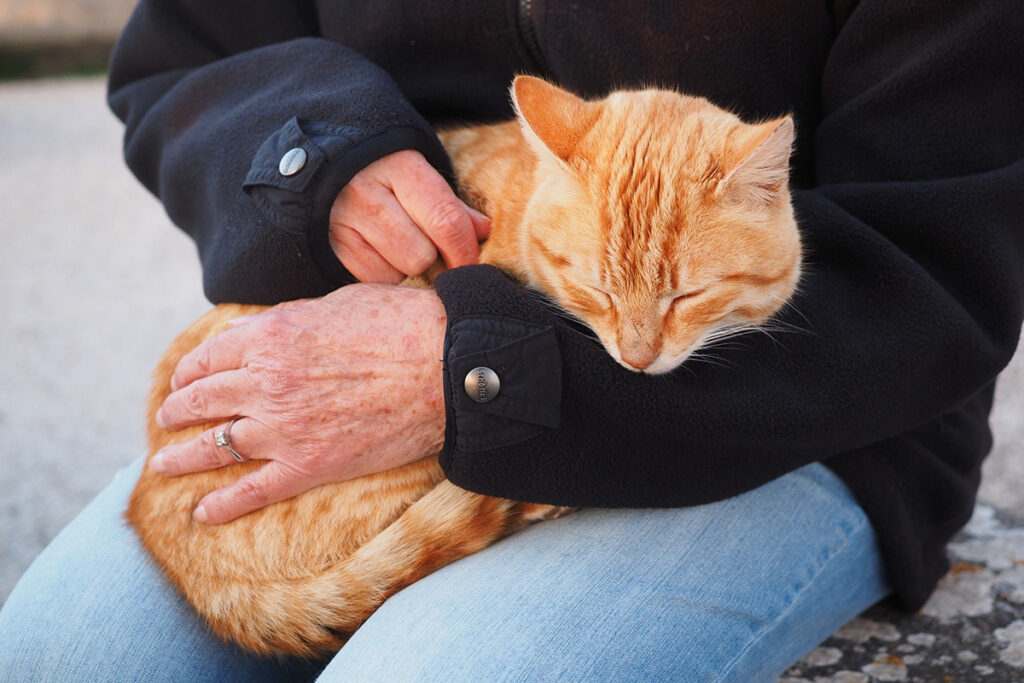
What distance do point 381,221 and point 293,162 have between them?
168mm

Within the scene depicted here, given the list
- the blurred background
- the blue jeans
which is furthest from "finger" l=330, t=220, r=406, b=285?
the blurred background

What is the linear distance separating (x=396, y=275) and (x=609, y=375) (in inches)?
18.1

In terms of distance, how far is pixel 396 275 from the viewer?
1.49 metres

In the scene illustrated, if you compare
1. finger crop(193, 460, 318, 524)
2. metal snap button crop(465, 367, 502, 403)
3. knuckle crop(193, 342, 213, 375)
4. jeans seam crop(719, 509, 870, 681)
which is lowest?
jeans seam crop(719, 509, 870, 681)

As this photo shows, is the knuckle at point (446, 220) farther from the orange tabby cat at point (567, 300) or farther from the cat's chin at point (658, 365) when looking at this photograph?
the cat's chin at point (658, 365)

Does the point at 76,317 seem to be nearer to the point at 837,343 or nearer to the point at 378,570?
the point at 378,570

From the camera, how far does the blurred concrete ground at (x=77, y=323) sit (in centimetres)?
269

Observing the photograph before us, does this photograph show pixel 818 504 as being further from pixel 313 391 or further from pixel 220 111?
pixel 220 111

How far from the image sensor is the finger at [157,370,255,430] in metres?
1.35

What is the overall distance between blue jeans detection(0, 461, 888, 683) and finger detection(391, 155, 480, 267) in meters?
0.50

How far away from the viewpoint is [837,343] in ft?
4.17

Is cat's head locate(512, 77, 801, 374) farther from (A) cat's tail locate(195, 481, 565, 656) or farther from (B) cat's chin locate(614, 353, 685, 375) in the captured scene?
(A) cat's tail locate(195, 481, 565, 656)

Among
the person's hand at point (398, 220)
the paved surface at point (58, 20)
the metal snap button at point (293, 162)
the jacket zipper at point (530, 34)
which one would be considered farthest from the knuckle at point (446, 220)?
the paved surface at point (58, 20)

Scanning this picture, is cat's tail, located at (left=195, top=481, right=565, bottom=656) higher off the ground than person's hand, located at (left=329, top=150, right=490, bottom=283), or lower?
lower
